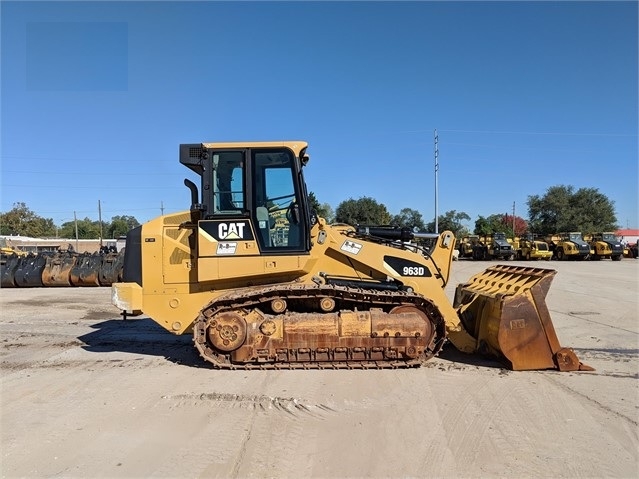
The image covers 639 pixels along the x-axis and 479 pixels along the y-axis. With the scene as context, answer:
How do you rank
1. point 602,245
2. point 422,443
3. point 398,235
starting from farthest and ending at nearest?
point 602,245
point 398,235
point 422,443

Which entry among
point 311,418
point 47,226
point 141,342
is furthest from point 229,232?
point 47,226

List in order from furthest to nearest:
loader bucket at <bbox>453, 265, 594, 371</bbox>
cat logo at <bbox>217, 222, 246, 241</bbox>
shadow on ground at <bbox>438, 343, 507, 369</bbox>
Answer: cat logo at <bbox>217, 222, 246, 241</bbox> → shadow on ground at <bbox>438, 343, 507, 369</bbox> → loader bucket at <bbox>453, 265, 594, 371</bbox>

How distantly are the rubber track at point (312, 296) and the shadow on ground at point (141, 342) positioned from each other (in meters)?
0.63

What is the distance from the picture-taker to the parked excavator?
19.5 ft

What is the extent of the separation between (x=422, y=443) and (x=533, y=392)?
1935 mm

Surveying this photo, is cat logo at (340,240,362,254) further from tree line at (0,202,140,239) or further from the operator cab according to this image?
tree line at (0,202,140,239)

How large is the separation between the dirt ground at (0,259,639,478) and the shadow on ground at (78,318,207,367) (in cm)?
12

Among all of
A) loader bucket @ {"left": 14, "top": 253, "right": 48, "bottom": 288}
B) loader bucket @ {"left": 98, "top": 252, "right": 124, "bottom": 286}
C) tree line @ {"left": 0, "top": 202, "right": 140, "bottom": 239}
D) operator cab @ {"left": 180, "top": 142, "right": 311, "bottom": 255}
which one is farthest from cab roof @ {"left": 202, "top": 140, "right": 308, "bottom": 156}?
tree line @ {"left": 0, "top": 202, "right": 140, "bottom": 239}

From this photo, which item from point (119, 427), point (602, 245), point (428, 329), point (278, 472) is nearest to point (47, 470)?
point (119, 427)

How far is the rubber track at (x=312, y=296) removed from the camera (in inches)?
234

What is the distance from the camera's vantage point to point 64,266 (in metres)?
17.9

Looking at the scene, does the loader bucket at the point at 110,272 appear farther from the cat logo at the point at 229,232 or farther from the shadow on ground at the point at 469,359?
the shadow on ground at the point at 469,359

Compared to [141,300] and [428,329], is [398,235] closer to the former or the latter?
[428,329]

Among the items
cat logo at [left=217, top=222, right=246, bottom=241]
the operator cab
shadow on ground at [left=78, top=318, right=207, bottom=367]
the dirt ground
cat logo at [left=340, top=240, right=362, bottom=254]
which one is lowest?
shadow on ground at [left=78, top=318, right=207, bottom=367]
